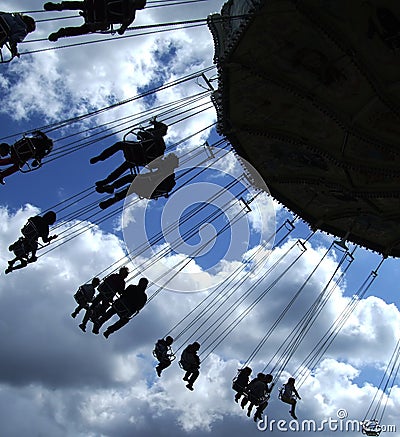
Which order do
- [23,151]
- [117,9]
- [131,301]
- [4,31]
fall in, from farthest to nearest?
[131,301] → [23,151] → [117,9] → [4,31]

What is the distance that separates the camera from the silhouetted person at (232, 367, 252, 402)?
20.7 m

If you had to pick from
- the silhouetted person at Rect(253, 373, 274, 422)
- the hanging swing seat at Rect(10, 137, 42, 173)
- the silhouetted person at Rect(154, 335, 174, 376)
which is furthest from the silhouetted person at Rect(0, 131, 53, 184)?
the silhouetted person at Rect(253, 373, 274, 422)

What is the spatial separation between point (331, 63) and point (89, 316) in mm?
10477

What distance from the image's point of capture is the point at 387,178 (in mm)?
16062

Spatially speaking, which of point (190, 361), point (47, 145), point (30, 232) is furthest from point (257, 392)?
point (47, 145)

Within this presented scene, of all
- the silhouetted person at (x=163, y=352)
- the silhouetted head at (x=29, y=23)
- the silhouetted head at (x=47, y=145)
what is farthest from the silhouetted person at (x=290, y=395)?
the silhouetted head at (x=29, y=23)

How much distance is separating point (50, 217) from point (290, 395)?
36.4 feet

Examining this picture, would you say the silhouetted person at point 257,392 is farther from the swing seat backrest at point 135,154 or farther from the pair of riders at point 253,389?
the swing seat backrest at point 135,154

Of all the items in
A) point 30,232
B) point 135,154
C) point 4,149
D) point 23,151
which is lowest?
point 135,154

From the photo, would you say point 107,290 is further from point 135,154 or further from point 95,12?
point 95,12

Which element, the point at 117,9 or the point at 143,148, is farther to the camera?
the point at 143,148

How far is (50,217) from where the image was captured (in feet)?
56.9

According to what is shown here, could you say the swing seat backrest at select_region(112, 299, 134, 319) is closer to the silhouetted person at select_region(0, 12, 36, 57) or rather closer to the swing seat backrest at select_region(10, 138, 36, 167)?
the swing seat backrest at select_region(10, 138, 36, 167)

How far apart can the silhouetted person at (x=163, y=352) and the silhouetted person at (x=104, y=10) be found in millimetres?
10650
